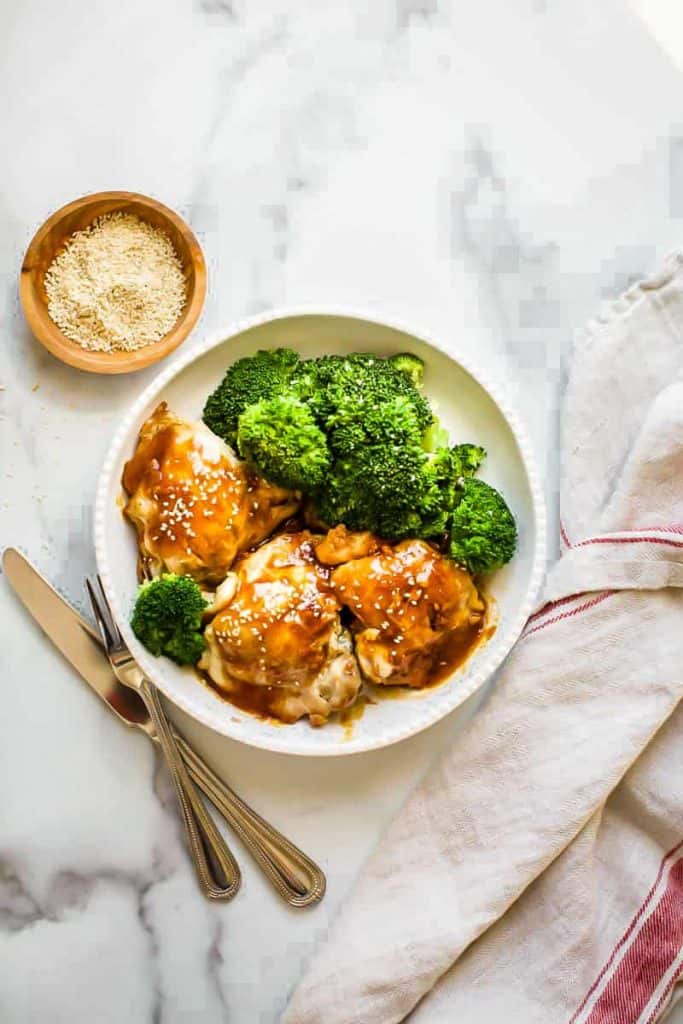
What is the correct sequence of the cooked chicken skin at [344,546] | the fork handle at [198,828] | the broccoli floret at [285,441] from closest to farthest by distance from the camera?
the broccoli floret at [285,441] → the cooked chicken skin at [344,546] → the fork handle at [198,828]

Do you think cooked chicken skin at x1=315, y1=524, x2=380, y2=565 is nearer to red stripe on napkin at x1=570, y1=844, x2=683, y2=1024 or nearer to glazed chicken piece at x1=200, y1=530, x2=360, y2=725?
glazed chicken piece at x1=200, y1=530, x2=360, y2=725

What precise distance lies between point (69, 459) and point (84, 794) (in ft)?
3.04

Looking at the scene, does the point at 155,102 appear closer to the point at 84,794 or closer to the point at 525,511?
the point at 525,511

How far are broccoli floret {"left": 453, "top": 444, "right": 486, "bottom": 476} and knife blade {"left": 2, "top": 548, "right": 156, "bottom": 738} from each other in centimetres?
107

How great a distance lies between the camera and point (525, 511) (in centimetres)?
273

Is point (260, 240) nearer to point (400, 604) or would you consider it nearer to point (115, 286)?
point (115, 286)

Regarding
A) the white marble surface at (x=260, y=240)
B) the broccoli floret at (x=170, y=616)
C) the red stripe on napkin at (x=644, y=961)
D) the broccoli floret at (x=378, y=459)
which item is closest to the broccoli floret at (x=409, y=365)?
the broccoli floret at (x=378, y=459)

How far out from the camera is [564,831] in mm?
2689

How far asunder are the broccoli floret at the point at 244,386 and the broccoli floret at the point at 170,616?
42cm

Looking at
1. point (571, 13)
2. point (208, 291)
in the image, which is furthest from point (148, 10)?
point (571, 13)

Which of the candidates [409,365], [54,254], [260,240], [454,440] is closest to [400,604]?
[454,440]

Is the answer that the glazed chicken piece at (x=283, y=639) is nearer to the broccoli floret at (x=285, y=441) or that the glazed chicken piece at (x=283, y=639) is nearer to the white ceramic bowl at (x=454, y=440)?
the white ceramic bowl at (x=454, y=440)

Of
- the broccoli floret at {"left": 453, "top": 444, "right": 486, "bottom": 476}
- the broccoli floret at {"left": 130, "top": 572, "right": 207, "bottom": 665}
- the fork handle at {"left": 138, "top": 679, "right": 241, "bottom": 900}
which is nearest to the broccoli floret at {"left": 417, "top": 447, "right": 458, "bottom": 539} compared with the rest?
the broccoli floret at {"left": 453, "top": 444, "right": 486, "bottom": 476}

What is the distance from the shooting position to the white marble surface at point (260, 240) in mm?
2859
